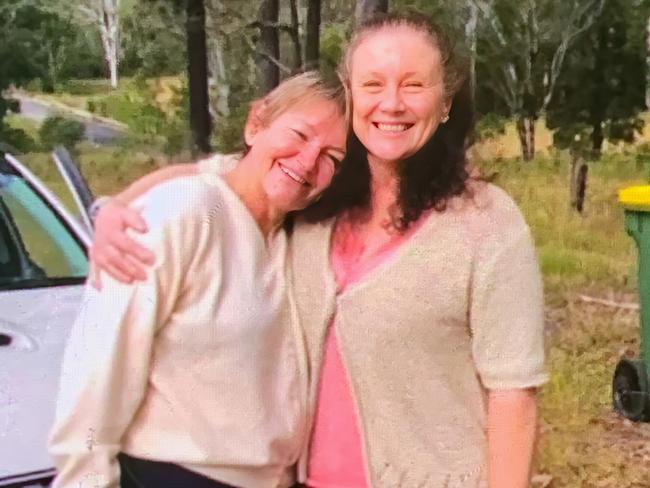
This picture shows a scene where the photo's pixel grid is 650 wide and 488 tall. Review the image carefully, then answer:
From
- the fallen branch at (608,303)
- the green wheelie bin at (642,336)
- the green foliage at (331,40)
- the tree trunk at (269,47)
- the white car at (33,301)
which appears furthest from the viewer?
the fallen branch at (608,303)

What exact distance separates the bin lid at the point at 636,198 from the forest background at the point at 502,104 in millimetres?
69

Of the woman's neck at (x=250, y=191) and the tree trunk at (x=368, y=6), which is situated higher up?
the tree trunk at (x=368, y=6)

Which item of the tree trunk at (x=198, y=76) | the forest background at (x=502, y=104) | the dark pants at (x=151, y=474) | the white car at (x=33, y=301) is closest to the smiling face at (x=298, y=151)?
the dark pants at (x=151, y=474)

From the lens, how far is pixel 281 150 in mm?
1249

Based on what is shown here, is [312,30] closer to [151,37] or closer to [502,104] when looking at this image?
[151,37]

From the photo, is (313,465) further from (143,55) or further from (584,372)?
(584,372)

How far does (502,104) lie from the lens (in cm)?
255

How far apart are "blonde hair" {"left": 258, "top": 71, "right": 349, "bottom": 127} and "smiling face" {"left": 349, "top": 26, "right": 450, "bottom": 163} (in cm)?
3

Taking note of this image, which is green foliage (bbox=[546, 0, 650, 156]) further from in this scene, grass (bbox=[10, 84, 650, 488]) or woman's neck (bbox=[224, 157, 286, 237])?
woman's neck (bbox=[224, 157, 286, 237])

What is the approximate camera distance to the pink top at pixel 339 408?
128 centimetres

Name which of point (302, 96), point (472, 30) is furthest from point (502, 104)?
point (302, 96)

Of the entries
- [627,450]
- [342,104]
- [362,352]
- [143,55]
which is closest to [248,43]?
[143,55]

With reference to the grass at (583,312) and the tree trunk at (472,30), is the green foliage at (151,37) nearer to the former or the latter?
the tree trunk at (472,30)

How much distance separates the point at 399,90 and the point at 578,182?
1581 millimetres
